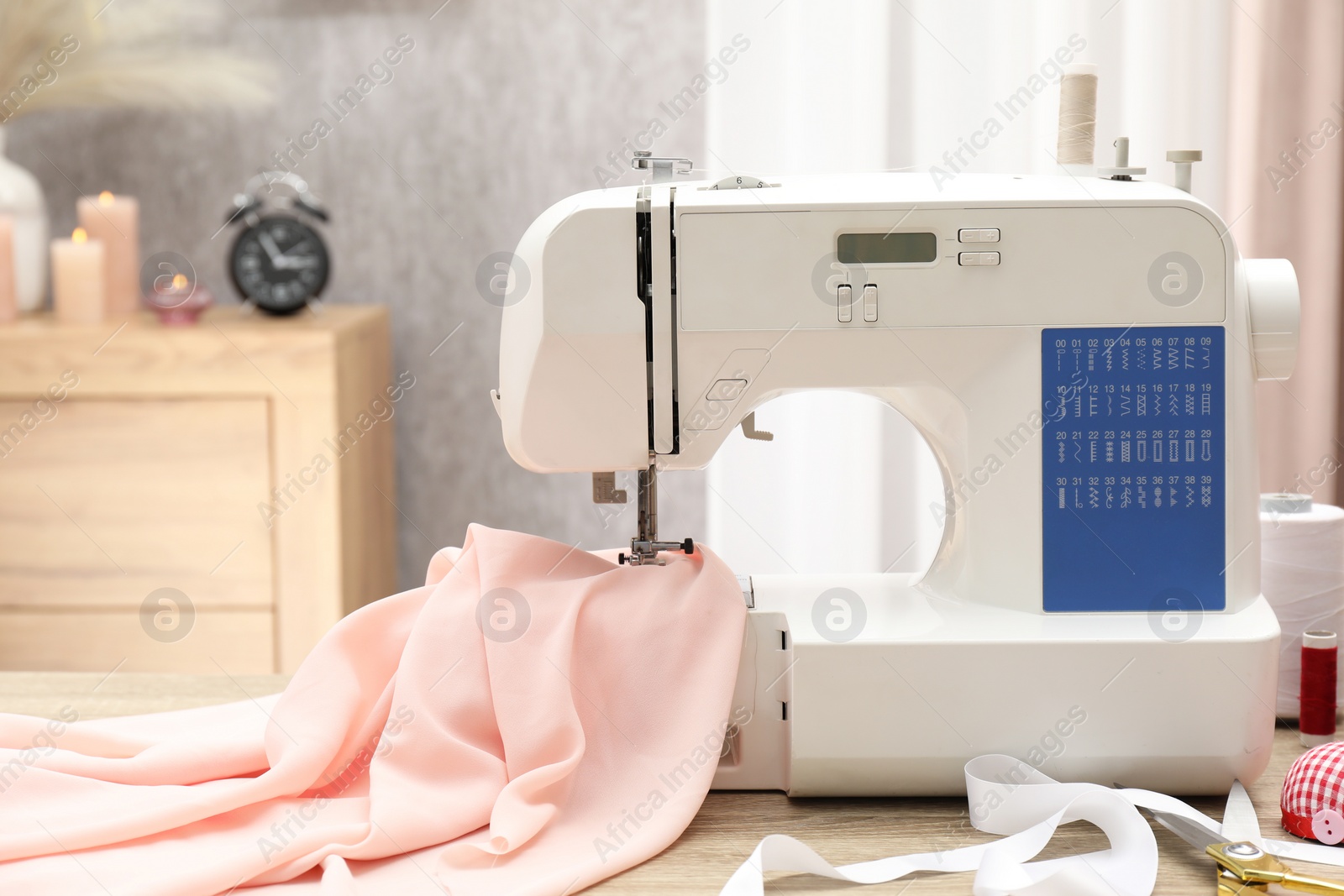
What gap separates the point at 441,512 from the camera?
2877 mm

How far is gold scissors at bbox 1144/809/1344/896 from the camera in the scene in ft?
2.65

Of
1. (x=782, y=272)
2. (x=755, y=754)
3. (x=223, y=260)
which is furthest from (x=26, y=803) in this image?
(x=223, y=260)

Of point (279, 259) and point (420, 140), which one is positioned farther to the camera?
point (420, 140)

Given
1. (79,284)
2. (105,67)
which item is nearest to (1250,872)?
(79,284)

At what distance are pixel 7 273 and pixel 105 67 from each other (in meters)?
0.48

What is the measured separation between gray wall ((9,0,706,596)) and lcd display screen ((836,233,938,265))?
1694 millimetres

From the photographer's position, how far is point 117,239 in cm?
243

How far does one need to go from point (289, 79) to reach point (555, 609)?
6.85 ft

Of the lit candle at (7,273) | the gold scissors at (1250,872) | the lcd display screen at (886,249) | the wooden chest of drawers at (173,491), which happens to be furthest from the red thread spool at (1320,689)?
the lit candle at (7,273)

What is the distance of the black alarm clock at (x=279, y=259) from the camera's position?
2.35 meters

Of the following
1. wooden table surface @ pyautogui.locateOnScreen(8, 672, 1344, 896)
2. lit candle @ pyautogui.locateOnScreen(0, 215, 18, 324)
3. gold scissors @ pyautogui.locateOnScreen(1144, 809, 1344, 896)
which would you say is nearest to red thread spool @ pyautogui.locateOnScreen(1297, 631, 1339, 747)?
wooden table surface @ pyautogui.locateOnScreen(8, 672, 1344, 896)

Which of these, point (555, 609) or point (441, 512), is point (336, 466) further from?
point (555, 609)

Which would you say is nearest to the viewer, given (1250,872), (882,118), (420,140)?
(1250,872)

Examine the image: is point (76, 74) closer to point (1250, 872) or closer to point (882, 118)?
point (882, 118)
